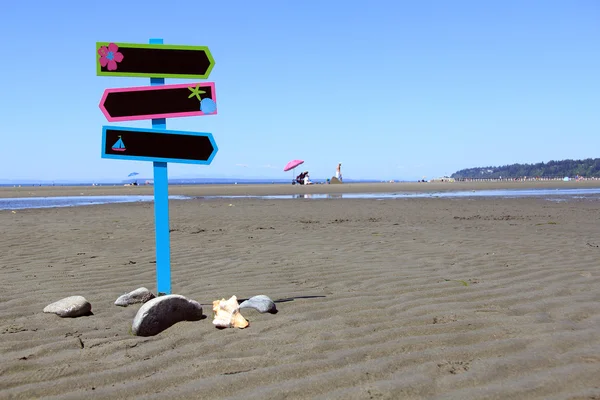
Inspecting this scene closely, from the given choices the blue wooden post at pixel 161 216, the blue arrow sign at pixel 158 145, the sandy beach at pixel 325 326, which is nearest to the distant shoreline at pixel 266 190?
the sandy beach at pixel 325 326

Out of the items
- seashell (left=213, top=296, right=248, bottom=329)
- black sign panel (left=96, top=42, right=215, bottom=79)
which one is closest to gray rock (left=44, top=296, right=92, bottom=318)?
seashell (left=213, top=296, right=248, bottom=329)

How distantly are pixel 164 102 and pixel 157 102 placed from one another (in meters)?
0.07

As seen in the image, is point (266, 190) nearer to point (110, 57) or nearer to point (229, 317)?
point (110, 57)

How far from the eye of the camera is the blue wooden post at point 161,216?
4.97 metres

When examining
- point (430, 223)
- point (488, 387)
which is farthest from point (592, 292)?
point (430, 223)

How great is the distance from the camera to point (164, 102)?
4.93m

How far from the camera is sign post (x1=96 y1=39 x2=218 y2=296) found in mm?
4824

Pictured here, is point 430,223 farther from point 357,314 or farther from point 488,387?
point 488,387

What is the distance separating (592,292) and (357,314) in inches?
104

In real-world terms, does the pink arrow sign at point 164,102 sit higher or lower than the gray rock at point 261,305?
higher

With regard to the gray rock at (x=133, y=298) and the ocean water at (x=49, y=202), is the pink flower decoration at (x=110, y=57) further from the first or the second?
the ocean water at (x=49, y=202)

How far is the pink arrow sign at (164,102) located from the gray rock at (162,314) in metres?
1.77

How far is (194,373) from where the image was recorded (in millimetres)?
3340

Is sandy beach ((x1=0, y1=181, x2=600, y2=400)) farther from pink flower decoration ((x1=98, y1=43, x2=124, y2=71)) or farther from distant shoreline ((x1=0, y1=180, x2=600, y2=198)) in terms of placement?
distant shoreline ((x1=0, y1=180, x2=600, y2=198))
